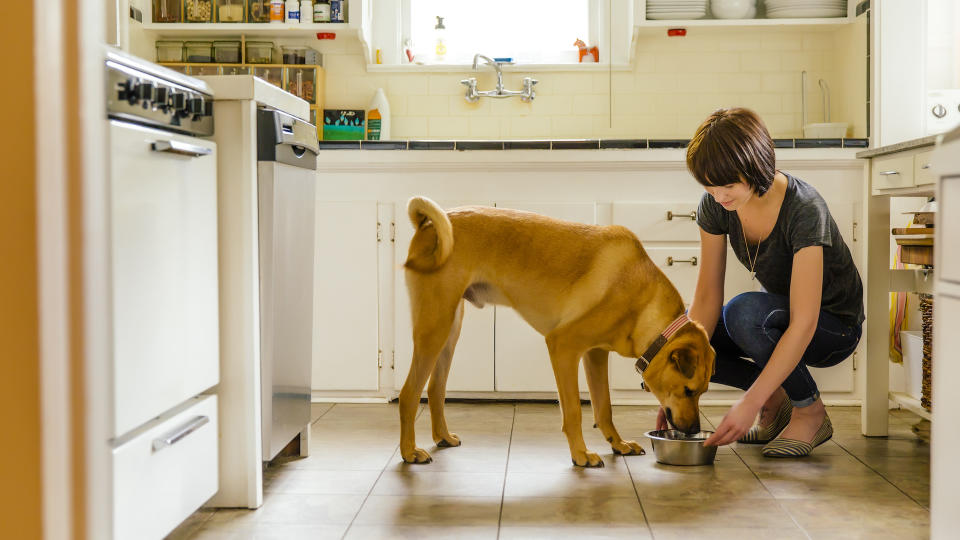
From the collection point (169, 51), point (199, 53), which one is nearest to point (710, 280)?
point (199, 53)

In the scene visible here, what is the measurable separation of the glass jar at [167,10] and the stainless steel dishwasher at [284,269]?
1.89m

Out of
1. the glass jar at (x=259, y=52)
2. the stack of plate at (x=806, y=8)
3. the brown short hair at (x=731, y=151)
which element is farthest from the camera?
the glass jar at (x=259, y=52)

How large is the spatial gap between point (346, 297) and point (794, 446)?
1.64 m

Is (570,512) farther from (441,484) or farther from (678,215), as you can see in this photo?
(678,215)

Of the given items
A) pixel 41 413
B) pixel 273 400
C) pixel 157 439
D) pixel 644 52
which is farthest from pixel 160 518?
pixel 644 52

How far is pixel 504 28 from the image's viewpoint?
13.3ft

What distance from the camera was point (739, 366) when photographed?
2574mm

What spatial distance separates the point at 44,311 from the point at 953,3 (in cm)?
397

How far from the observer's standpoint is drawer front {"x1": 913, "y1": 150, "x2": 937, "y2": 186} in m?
2.30

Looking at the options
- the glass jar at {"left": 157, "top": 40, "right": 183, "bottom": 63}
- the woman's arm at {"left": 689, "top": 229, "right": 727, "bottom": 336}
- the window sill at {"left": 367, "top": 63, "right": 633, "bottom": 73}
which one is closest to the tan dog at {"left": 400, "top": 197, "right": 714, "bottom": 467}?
the woman's arm at {"left": 689, "top": 229, "right": 727, "bottom": 336}

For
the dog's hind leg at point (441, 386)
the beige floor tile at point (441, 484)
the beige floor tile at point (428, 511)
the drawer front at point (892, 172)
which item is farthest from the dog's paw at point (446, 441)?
the drawer front at point (892, 172)

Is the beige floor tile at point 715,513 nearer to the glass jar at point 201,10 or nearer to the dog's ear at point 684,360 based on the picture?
the dog's ear at point 684,360

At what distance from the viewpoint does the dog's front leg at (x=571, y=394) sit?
2.33 m

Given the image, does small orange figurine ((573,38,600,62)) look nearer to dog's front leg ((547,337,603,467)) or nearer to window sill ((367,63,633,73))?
window sill ((367,63,633,73))
